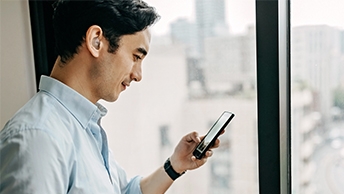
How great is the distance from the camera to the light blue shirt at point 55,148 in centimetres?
72

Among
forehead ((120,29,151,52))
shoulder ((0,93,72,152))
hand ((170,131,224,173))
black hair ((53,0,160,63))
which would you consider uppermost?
black hair ((53,0,160,63))

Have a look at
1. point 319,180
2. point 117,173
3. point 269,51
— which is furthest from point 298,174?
point 117,173

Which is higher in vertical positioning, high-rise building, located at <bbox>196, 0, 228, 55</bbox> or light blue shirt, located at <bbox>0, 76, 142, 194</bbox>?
high-rise building, located at <bbox>196, 0, 228, 55</bbox>

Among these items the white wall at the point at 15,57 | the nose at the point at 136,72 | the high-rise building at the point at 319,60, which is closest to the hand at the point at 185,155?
the nose at the point at 136,72

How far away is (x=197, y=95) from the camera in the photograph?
4.14 feet

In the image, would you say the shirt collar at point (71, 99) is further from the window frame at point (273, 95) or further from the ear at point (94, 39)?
the window frame at point (273, 95)

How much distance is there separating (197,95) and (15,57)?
0.75 m

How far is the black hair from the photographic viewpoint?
0.88 m

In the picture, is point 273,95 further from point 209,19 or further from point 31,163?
point 31,163

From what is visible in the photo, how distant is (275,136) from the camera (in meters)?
1.03

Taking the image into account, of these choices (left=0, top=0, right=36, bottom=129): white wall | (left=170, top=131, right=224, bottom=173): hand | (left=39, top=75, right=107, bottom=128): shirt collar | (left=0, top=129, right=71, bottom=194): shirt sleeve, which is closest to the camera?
(left=0, top=129, right=71, bottom=194): shirt sleeve

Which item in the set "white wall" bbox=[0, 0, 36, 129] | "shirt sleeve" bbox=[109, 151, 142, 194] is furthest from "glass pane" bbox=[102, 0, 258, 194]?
"white wall" bbox=[0, 0, 36, 129]

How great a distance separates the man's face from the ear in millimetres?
17

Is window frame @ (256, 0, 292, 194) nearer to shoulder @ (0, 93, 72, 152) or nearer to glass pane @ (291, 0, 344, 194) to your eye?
glass pane @ (291, 0, 344, 194)
